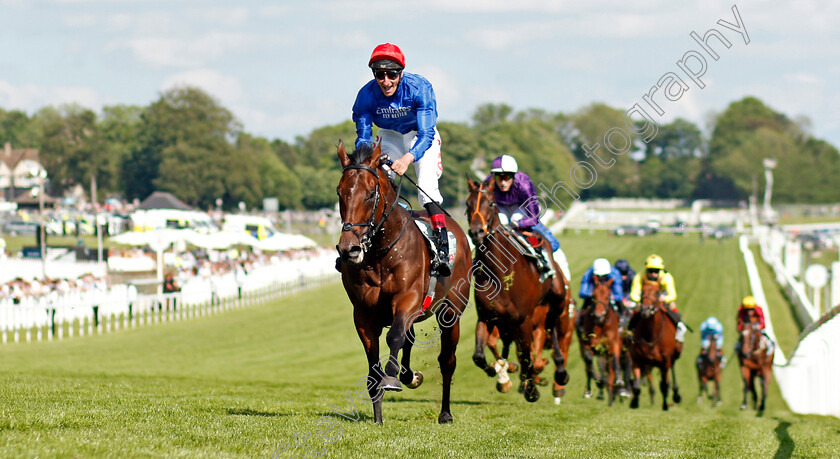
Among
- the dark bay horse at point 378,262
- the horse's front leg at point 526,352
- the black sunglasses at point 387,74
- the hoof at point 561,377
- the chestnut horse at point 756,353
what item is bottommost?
the chestnut horse at point 756,353

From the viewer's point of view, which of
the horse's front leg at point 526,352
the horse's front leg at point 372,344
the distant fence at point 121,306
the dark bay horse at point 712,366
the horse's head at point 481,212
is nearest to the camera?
the horse's front leg at point 372,344

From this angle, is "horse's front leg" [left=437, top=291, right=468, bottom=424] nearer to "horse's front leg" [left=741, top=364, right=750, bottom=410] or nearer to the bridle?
the bridle

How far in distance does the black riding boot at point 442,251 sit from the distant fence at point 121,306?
1530 cm

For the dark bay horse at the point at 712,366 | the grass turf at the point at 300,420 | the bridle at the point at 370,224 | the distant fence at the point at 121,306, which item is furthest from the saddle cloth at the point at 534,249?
the distant fence at the point at 121,306

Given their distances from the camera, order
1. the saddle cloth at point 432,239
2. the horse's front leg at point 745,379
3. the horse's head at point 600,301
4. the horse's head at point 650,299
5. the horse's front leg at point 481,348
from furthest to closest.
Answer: the horse's front leg at point 745,379, the horse's head at point 650,299, the horse's head at point 600,301, the horse's front leg at point 481,348, the saddle cloth at point 432,239

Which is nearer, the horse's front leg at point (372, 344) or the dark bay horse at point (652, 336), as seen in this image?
the horse's front leg at point (372, 344)

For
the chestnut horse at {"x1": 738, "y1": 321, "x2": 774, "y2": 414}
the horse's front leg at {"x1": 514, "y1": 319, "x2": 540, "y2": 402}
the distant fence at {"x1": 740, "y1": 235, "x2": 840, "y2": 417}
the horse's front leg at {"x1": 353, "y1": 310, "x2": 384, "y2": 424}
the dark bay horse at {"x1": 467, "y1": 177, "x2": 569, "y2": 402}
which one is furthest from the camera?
the chestnut horse at {"x1": 738, "y1": 321, "x2": 774, "y2": 414}

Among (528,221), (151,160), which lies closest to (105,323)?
(528,221)

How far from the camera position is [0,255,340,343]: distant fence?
20562 mm

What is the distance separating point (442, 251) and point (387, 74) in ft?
5.15

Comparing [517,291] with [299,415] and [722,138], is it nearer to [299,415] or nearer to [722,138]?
[299,415]

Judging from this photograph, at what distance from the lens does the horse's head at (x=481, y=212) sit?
28.6 feet

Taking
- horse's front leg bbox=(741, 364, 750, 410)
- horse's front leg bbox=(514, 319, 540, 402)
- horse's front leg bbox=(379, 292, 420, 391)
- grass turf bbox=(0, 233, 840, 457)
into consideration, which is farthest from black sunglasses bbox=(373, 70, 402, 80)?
horse's front leg bbox=(741, 364, 750, 410)

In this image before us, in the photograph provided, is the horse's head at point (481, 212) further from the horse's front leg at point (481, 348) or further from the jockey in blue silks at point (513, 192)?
the horse's front leg at point (481, 348)
